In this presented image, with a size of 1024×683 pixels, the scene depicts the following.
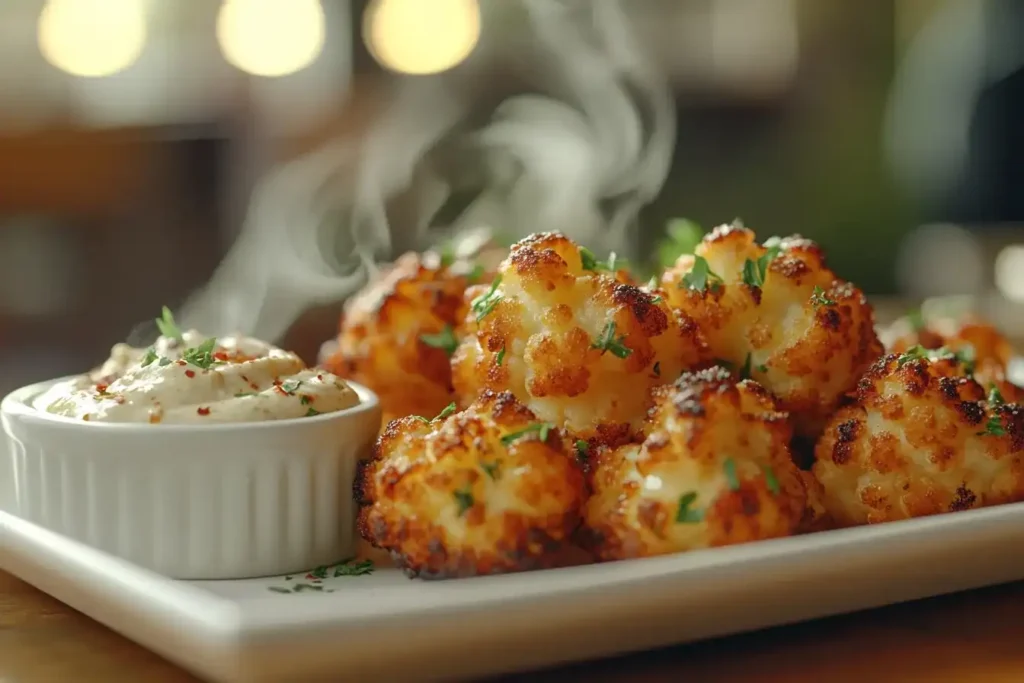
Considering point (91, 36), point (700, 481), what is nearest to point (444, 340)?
point (700, 481)

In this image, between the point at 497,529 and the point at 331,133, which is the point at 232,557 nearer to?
the point at 497,529

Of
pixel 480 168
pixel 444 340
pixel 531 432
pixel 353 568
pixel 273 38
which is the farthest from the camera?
pixel 273 38

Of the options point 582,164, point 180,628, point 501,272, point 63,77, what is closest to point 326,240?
point 582,164

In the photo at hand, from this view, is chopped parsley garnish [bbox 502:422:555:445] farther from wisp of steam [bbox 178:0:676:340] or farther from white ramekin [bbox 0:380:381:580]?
wisp of steam [bbox 178:0:676:340]

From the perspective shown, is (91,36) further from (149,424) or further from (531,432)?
(531,432)

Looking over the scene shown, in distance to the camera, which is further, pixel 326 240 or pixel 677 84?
pixel 677 84
